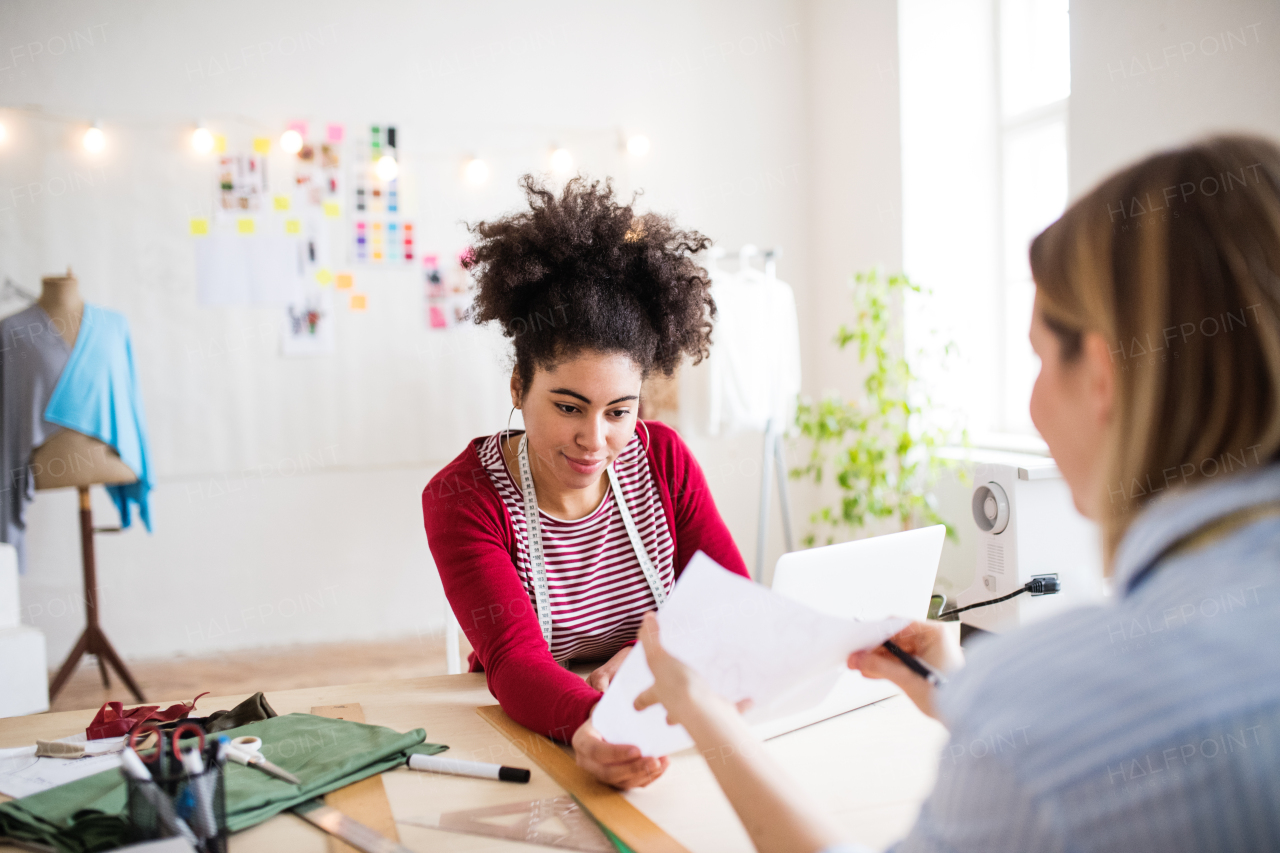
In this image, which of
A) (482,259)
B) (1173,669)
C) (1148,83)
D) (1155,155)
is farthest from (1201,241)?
(1148,83)

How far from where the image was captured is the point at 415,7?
144 inches

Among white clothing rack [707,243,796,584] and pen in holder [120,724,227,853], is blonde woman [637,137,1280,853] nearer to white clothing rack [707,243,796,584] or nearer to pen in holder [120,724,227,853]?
pen in holder [120,724,227,853]

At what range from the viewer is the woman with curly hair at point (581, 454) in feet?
4.76

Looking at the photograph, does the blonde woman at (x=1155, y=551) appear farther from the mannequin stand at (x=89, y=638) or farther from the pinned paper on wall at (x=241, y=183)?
the pinned paper on wall at (x=241, y=183)

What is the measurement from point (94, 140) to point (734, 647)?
3.51 m

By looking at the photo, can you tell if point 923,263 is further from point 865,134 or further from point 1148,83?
point 1148,83

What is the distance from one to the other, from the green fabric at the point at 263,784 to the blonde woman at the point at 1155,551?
528 millimetres

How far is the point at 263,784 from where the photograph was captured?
0.92 meters

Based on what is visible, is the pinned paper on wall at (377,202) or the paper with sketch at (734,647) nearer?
the paper with sketch at (734,647)

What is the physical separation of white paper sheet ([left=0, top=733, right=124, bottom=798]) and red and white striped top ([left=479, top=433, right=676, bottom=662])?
615 millimetres

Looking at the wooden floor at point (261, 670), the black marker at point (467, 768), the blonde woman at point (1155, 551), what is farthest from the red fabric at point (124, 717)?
the wooden floor at point (261, 670)

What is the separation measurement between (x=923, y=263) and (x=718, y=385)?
35.3 inches

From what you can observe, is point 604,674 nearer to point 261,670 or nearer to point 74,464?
point 74,464

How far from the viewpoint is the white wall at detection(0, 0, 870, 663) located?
3396 millimetres
